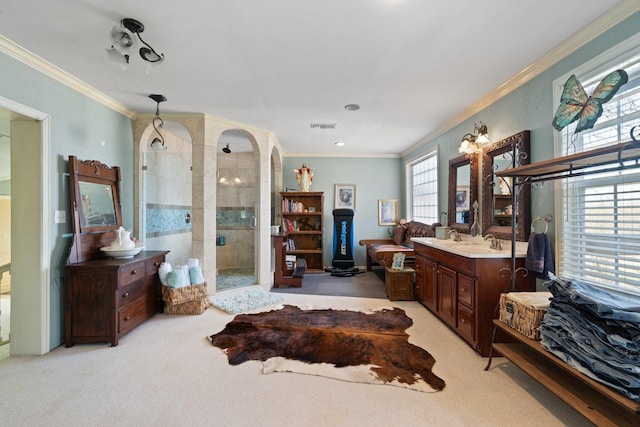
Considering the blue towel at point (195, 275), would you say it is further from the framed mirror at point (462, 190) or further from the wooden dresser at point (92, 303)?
the framed mirror at point (462, 190)

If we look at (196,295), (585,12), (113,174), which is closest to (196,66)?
(113,174)

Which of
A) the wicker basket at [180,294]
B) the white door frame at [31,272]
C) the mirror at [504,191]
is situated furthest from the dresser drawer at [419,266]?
the white door frame at [31,272]

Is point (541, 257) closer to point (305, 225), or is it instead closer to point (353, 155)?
point (305, 225)

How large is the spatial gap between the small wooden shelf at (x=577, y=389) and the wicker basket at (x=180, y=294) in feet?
10.3

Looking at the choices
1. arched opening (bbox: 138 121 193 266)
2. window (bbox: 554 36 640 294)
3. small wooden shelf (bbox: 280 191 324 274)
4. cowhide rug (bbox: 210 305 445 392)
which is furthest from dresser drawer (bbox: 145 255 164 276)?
window (bbox: 554 36 640 294)

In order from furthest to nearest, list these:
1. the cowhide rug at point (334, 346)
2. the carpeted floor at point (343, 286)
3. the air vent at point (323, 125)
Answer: the carpeted floor at point (343, 286)
the air vent at point (323, 125)
the cowhide rug at point (334, 346)

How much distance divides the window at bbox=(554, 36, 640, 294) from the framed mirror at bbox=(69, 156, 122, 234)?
432 cm

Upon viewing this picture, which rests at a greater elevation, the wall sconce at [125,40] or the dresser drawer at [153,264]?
the wall sconce at [125,40]

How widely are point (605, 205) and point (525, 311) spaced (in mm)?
921

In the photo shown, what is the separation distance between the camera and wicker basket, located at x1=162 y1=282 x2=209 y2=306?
3.30 meters

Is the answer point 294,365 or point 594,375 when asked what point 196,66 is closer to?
point 294,365

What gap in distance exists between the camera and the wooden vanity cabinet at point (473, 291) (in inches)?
94.5

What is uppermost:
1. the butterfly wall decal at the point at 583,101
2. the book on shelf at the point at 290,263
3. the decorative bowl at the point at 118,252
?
the butterfly wall decal at the point at 583,101

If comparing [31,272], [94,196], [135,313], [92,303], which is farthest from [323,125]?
[31,272]
